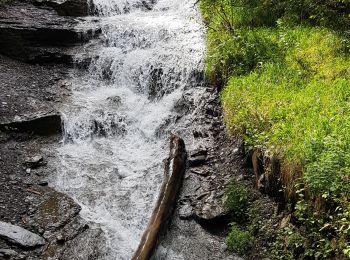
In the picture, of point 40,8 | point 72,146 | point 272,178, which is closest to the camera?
point 272,178

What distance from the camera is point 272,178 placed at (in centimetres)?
692

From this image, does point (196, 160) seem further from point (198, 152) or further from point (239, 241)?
point (239, 241)

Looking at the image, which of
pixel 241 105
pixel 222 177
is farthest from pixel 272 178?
pixel 241 105

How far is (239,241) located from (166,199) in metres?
1.67

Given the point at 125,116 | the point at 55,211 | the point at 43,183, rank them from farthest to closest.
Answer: the point at 125,116, the point at 43,183, the point at 55,211

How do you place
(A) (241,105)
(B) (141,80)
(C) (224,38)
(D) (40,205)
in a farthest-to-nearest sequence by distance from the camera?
(B) (141,80) < (C) (224,38) < (A) (241,105) < (D) (40,205)

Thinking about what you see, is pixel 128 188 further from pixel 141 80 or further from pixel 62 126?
pixel 141 80

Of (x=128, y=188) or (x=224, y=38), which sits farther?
(x=224, y=38)

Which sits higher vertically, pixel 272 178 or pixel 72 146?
pixel 272 178

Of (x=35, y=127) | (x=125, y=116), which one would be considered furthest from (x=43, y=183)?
(x=125, y=116)

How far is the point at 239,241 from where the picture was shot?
21.8 feet

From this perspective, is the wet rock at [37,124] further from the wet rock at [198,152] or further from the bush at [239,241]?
the bush at [239,241]

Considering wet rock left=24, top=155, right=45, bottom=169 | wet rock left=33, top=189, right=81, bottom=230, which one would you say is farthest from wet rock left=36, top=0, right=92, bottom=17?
wet rock left=33, top=189, right=81, bottom=230

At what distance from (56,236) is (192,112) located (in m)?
4.81
